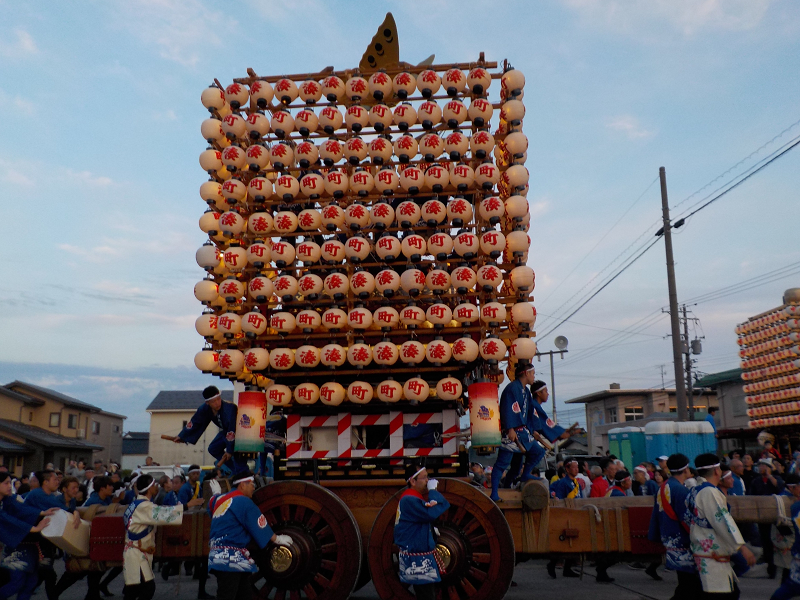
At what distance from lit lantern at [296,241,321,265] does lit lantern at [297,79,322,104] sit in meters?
2.20

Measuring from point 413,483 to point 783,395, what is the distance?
73.7 ft

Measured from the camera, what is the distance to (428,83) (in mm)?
8992

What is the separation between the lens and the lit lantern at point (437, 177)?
8531 millimetres

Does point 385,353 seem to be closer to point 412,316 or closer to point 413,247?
point 412,316

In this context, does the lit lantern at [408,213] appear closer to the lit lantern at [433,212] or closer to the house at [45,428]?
the lit lantern at [433,212]

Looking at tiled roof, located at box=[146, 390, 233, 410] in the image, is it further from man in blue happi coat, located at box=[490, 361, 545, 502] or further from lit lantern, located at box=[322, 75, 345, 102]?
man in blue happi coat, located at box=[490, 361, 545, 502]

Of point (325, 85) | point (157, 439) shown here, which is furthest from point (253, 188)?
point (157, 439)

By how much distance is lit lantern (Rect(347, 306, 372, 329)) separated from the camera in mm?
8188

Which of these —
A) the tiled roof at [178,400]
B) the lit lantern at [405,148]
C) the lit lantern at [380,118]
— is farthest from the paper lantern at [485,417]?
the tiled roof at [178,400]

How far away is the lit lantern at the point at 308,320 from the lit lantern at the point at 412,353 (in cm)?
116

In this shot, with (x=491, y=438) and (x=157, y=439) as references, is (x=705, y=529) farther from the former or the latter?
(x=157, y=439)

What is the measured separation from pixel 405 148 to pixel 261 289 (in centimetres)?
268

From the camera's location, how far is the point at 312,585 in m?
7.08

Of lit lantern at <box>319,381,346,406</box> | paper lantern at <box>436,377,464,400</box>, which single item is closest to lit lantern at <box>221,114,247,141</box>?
lit lantern at <box>319,381,346,406</box>
